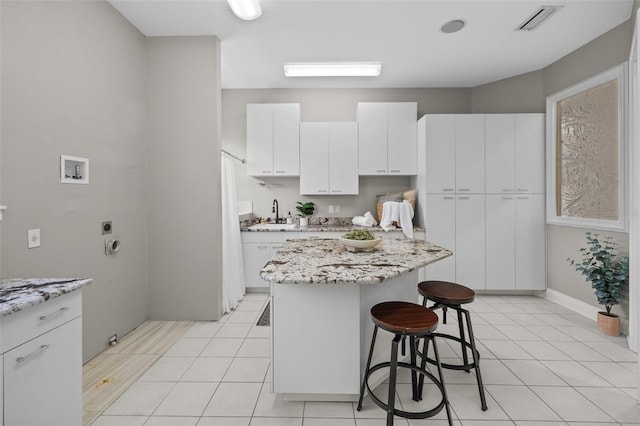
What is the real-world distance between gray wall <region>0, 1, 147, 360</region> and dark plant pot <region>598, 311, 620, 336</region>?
14.4 ft

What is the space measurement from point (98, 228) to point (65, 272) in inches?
16.5

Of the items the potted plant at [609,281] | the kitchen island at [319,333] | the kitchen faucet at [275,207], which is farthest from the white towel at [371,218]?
the kitchen island at [319,333]

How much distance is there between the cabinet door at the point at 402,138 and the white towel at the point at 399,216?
53 centimetres

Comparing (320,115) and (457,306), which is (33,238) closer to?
(457,306)

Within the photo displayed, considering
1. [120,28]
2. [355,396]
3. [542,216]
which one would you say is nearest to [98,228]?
[120,28]

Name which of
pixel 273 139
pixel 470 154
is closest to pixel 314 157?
pixel 273 139

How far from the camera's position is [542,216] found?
372 centimetres

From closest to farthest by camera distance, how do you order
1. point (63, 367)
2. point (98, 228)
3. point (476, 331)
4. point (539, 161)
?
point (63, 367)
point (98, 228)
point (476, 331)
point (539, 161)

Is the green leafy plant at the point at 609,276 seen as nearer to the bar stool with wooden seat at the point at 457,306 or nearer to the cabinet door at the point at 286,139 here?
the bar stool with wooden seat at the point at 457,306

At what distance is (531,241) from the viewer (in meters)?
3.73

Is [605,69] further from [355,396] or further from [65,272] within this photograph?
[65,272]

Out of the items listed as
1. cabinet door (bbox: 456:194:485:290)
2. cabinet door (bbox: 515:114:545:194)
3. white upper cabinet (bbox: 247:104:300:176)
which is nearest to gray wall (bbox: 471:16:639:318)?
cabinet door (bbox: 515:114:545:194)

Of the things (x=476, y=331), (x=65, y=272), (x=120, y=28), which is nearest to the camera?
(x=65, y=272)

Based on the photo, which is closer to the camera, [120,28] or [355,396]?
[355,396]
